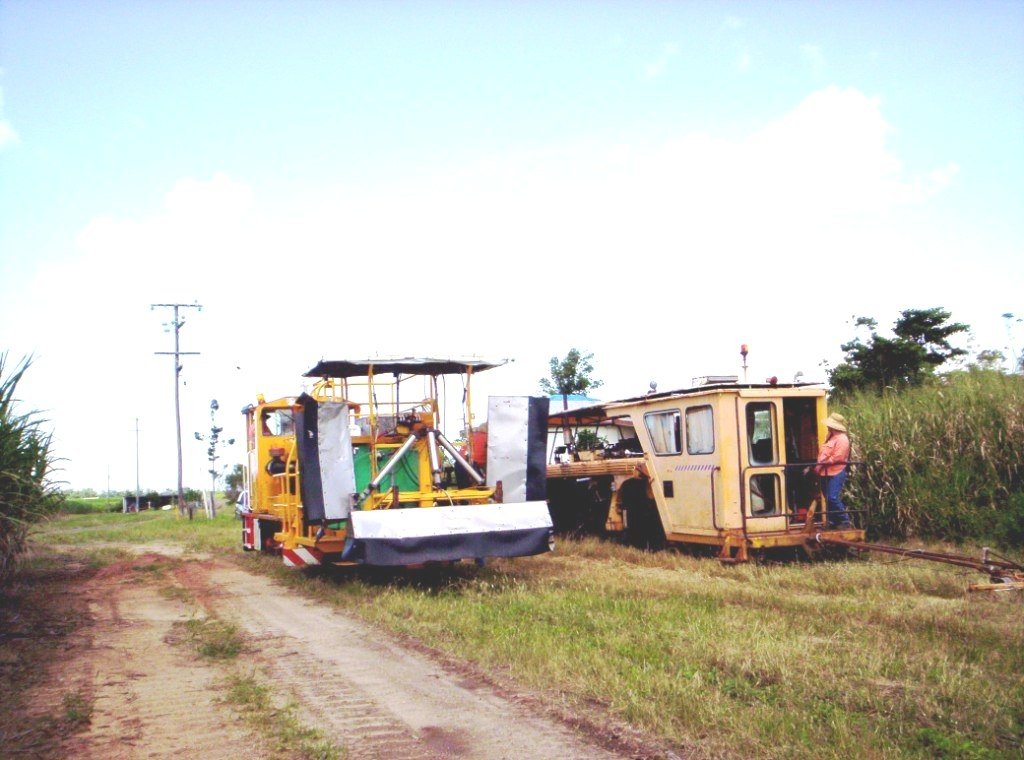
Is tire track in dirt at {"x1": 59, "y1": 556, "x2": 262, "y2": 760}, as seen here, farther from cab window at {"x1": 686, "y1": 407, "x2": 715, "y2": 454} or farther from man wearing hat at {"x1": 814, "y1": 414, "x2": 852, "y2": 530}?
man wearing hat at {"x1": 814, "y1": 414, "x2": 852, "y2": 530}

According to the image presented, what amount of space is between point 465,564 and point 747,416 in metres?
4.42

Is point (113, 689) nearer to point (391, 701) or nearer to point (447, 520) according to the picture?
point (391, 701)

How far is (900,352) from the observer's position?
75.3ft

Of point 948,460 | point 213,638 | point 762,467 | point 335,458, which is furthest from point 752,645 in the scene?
point 948,460

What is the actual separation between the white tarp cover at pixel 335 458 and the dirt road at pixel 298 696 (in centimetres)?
122

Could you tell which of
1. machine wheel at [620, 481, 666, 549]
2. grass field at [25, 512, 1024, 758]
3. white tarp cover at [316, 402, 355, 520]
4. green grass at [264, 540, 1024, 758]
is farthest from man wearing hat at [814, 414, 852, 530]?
white tarp cover at [316, 402, 355, 520]

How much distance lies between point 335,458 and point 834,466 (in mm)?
6246

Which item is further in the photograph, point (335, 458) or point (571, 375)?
point (571, 375)

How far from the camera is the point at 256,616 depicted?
9.69 m

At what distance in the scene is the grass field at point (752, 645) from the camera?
199 inches

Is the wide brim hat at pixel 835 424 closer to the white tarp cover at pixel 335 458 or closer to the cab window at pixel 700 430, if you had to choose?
the cab window at pixel 700 430

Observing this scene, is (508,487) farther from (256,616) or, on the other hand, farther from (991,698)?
(991,698)

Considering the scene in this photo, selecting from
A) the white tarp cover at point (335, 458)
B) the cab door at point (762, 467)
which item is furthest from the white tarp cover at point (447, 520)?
the cab door at point (762, 467)

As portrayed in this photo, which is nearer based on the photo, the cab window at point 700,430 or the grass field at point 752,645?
the grass field at point 752,645
